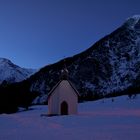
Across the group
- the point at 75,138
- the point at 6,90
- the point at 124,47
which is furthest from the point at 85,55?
the point at 75,138

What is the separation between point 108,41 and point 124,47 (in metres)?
9.53

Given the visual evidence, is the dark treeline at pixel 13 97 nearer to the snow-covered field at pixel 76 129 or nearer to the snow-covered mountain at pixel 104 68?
the snow-covered field at pixel 76 129

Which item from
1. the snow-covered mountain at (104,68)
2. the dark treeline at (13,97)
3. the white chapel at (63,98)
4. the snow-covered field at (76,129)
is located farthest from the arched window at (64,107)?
the snow-covered mountain at (104,68)

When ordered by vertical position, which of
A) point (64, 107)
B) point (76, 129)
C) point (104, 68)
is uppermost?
point (104, 68)

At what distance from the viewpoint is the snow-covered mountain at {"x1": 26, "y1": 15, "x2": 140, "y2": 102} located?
14412 cm

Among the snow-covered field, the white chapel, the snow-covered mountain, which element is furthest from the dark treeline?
the snow-covered mountain

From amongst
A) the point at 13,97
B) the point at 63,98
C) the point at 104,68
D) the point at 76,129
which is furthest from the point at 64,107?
the point at 104,68

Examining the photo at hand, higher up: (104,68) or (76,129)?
(104,68)

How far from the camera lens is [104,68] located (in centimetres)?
16375

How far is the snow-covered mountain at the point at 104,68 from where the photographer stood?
473 feet

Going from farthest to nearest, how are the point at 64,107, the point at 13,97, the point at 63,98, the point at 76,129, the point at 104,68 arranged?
the point at 104,68, the point at 13,97, the point at 64,107, the point at 63,98, the point at 76,129

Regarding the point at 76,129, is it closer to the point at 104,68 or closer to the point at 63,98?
the point at 63,98

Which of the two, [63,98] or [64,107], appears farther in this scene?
[64,107]

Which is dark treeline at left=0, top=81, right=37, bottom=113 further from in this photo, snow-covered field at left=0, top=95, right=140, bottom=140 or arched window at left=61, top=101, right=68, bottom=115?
snow-covered field at left=0, top=95, right=140, bottom=140
